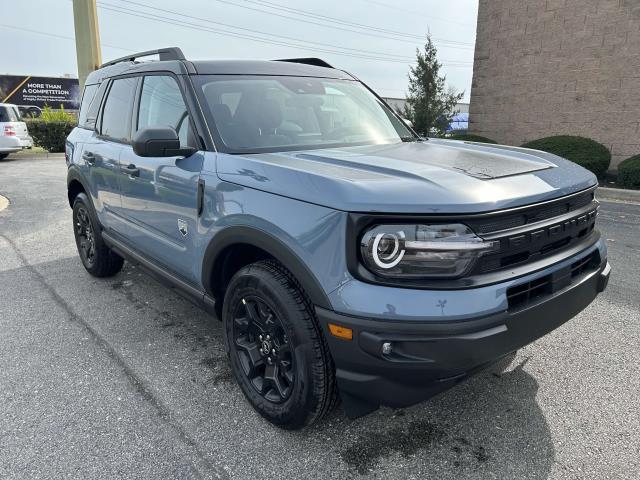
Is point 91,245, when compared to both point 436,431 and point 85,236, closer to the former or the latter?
point 85,236

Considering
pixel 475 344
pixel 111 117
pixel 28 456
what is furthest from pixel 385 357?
pixel 111 117

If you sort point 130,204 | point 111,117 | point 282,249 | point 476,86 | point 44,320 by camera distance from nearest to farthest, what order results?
→ point 282,249 < point 130,204 < point 44,320 < point 111,117 < point 476,86

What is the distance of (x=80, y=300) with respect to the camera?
13.9ft

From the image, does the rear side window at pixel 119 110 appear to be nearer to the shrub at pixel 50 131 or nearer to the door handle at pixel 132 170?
the door handle at pixel 132 170

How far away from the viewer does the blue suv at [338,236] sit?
1.88 m

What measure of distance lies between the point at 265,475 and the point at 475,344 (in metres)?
1.10

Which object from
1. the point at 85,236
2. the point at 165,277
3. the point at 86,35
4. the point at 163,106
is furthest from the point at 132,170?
the point at 86,35

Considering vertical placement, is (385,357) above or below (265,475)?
above

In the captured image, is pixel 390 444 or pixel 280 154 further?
pixel 280 154

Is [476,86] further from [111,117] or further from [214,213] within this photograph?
[214,213]

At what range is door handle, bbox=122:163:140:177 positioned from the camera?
3.37 m

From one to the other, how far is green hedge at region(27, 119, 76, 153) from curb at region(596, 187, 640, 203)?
17185mm

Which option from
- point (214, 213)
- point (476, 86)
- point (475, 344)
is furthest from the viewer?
point (476, 86)

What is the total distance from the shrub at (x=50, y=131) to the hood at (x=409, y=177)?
18.3m
